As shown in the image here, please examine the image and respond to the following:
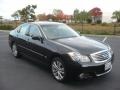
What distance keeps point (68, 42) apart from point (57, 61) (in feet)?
2.10

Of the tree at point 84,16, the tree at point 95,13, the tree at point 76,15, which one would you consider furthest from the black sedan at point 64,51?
the tree at point 95,13

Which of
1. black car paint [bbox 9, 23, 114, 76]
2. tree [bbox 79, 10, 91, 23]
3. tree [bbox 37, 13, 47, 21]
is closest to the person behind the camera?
black car paint [bbox 9, 23, 114, 76]

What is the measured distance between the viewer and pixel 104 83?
6434 millimetres

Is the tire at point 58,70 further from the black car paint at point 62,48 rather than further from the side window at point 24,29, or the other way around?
the side window at point 24,29

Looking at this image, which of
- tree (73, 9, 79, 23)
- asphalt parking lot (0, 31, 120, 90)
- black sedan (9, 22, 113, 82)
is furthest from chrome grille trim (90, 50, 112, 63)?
Result: tree (73, 9, 79, 23)

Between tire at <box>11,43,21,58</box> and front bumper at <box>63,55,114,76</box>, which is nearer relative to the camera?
front bumper at <box>63,55,114,76</box>

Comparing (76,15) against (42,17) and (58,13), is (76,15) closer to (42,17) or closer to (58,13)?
(58,13)

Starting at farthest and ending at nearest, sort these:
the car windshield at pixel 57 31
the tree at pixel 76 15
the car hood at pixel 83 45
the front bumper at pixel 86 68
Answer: the tree at pixel 76 15 → the car windshield at pixel 57 31 → the car hood at pixel 83 45 → the front bumper at pixel 86 68

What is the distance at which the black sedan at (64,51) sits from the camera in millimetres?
6148

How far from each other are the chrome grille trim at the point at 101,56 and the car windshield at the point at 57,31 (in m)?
1.52

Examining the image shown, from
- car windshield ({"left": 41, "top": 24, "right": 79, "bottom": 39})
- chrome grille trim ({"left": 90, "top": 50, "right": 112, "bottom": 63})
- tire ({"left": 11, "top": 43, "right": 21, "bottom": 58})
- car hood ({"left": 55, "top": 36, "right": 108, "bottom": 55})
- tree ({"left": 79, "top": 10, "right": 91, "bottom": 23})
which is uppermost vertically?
car windshield ({"left": 41, "top": 24, "right": 79, "bottom": 39})

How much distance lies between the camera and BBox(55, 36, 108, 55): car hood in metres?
6.33

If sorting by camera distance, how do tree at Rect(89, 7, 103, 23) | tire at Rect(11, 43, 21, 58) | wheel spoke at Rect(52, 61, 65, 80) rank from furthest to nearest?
1. tree at Rect(89, 7, 103, 23)
2. tire at Rect(11, 43, 21, 58)
3. wheel spoke at Rect(52, 61, 65, 80)

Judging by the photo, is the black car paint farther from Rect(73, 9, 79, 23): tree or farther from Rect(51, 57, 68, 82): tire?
Rect(73, 9, 79, 23): tree
